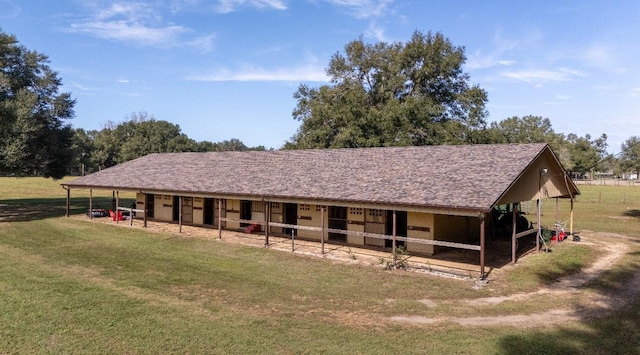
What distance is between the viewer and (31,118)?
32344mm

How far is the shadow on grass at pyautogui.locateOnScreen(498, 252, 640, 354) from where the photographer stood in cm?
823

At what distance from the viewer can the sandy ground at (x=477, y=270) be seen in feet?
33.3

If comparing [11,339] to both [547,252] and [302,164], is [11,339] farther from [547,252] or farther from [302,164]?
[547,252]

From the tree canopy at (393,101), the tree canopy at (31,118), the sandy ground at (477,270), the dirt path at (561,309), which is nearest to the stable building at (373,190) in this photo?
the sandy ground at (477,270)

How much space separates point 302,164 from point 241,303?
1344 centimetres

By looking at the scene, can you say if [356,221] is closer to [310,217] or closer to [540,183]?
[310,217]

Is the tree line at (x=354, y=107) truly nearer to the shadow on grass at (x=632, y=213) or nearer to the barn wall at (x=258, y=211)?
the shadow on grass at (x=632, y=213)

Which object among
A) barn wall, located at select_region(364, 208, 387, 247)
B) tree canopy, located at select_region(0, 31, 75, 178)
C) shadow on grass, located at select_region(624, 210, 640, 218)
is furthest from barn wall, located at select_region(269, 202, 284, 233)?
shadow on grass, located at select_region(624, 210, 640, 218)

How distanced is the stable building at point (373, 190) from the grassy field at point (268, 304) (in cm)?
227

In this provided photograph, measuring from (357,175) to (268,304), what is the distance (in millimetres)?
9929

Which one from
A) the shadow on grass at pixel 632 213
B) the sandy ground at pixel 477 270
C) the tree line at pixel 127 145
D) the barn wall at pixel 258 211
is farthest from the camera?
the tree line at pixel 127 145

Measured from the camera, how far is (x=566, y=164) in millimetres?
78125

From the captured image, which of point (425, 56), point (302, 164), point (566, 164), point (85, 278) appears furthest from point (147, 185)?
point (566, 164)

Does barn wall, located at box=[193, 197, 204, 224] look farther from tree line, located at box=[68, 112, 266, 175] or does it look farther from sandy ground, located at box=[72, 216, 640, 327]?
tree line, located at box=[68, 112, 266, 175]
